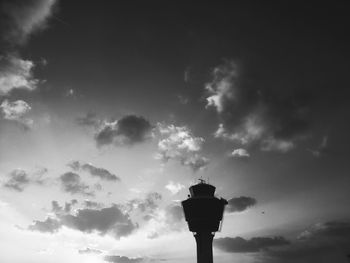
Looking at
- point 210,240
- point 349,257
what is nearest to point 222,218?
point 210,240

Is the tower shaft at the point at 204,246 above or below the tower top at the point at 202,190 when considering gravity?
below

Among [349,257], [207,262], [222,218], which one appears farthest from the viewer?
[349,257]

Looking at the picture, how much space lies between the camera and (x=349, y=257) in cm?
16438

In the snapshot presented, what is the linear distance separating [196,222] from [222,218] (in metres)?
6.24

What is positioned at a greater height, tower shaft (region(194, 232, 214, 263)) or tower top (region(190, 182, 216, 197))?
tower top (region(190, 182, 216, 197))

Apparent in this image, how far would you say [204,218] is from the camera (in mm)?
79562

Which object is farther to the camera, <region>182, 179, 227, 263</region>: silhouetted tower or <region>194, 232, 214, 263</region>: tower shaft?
<region>182, 179, 227, 263</region>: silhouetted tower

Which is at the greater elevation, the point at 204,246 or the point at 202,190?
the point at 202,190

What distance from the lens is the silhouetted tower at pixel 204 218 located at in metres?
78.1

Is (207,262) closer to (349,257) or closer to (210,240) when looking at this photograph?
(210,240)

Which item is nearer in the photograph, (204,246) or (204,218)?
(204,246)

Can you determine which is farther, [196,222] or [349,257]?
[349,257]

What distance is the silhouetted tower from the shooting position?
256ft

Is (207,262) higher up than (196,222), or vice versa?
(196,222)
